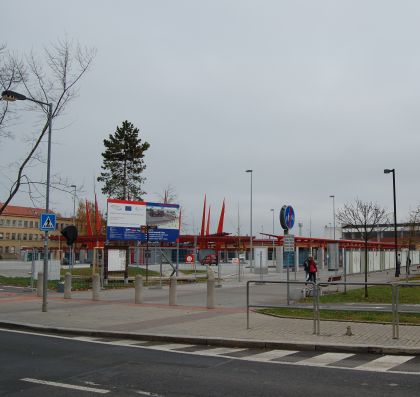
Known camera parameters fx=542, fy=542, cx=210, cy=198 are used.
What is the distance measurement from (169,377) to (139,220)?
25.2 m

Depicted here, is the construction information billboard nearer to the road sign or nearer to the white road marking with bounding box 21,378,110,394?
the road sign

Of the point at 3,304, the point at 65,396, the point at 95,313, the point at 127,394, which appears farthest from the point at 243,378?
the point at 3,304

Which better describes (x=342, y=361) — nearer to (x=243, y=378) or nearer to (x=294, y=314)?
(x=243, y=378)

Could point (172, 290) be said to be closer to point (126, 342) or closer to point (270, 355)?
point (126, 342)

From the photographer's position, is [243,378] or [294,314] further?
[294,314]

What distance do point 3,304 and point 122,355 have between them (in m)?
11.3

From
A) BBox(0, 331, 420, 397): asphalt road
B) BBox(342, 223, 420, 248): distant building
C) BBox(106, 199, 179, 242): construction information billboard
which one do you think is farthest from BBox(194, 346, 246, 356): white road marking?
BBox(342, 223, 420, 248): distant building

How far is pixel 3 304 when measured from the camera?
1947 centimetres

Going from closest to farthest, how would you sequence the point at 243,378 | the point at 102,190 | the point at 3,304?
the point at 243,378, the point at 3,304, the point at 102,190

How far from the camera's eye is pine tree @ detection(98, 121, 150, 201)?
203 feet

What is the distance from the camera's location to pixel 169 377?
25.9 ft

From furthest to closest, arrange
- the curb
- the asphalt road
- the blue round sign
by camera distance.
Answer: the blue round sign
the curb
the asphalt road

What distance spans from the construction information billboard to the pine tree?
27.2 metres

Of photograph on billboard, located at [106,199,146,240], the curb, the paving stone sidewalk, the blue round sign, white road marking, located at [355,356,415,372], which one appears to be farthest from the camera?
photograph on billboard, located at [106,199,146,240]
